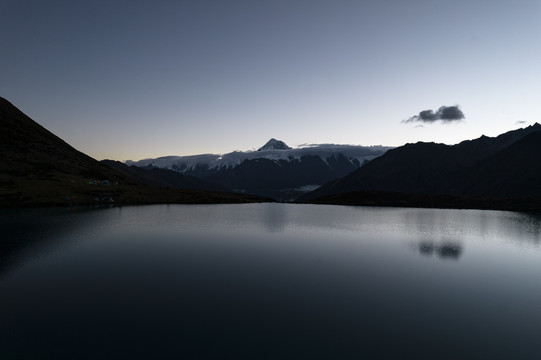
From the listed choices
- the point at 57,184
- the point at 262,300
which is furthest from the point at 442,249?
the point at 57,184

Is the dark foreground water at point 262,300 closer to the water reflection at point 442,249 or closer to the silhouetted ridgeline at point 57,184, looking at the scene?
the water reflection at point 442,249

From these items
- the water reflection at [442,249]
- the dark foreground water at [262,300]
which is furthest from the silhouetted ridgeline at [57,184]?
the water reflection at [442,249]

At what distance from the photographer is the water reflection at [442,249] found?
47444 mm

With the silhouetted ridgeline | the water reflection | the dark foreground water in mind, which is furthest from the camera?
the silhouetted ridgeline

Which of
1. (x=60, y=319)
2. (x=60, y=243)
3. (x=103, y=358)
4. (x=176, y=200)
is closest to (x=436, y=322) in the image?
(x=103, y=358)

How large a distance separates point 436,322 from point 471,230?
6655 centimetres

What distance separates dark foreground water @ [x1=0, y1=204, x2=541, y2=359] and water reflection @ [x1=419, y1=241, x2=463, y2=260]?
0.40m

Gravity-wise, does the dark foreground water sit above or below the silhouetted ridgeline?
below

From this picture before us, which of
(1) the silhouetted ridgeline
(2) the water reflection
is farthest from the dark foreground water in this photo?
(1) the silhouetted ridgeline

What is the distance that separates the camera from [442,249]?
52.0 meters

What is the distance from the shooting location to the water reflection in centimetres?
4744

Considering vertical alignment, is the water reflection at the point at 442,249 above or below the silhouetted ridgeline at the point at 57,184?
below

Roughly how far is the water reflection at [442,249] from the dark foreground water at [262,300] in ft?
1.30

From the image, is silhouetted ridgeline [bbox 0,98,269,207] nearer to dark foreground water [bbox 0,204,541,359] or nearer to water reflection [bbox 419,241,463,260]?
dark foreground water [bbox 0,204,541,359]
